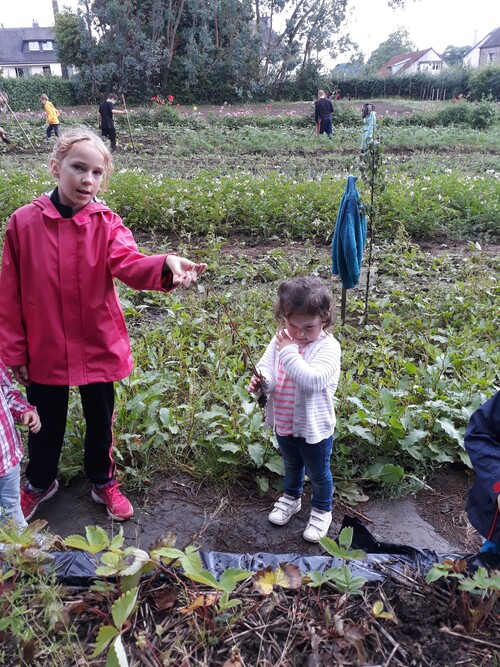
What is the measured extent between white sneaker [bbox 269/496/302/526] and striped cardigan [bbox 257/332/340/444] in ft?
1.60

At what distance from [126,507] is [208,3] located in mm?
32746

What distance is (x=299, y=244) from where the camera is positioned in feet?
23.1

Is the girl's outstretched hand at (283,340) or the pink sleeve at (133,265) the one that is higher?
the pink sleeve at (133,265)

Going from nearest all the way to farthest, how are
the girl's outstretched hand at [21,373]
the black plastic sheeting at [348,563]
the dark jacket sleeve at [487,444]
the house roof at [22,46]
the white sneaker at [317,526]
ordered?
the black plastic sheeting at [348,563]
the dark jacket sleeve at [487,444]
the girl's outstretched hand at [21,373]
the white sneaker at [317,526]
the house roof at [22,46]

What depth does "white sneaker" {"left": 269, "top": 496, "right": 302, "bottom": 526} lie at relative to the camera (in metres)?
2.58

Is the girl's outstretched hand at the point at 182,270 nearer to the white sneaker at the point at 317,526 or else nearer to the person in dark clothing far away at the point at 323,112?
the white sneaker at the point at 317,526

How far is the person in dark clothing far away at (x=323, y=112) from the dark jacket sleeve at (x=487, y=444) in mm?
16924

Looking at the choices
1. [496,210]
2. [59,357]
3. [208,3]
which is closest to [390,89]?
[208,3]

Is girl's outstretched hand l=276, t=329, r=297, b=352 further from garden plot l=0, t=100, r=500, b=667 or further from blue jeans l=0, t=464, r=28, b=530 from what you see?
blue jeans l=0, t=464, r=28, b=530

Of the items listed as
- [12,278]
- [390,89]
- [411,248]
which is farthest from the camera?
[390,89]

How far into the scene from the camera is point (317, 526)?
2473 millimetres

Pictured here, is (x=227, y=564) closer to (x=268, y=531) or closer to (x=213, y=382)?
(x=268, y=531)

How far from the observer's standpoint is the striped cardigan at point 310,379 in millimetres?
2113

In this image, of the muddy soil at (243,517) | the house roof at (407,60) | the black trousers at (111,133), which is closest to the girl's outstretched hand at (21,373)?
the muddy soil at (243,517)
